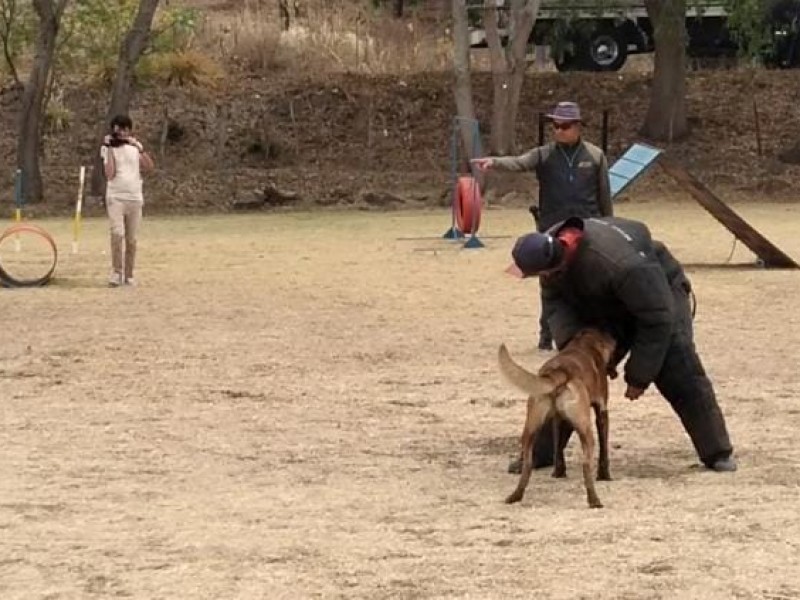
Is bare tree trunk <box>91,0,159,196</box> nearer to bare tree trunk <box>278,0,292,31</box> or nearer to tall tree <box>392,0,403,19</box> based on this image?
bare tree trunk <box>278,0,292,31</box>

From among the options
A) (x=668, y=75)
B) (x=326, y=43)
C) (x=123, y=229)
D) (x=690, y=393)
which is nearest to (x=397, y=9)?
(x=326, y=43)

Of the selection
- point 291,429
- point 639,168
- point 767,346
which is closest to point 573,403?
point 291,429

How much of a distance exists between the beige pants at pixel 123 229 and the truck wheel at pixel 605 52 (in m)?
23.2

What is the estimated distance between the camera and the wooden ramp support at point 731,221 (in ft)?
61.1

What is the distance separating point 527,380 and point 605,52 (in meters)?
33.1

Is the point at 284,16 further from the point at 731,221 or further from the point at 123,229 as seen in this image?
the point at 123,229

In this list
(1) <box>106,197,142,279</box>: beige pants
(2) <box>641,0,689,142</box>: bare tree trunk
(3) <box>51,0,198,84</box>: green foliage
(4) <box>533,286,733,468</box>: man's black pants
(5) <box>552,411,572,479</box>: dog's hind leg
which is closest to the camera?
(5) <box>552,411,572,479</box>: dog's hind leg

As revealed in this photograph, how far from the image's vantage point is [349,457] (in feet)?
30.9

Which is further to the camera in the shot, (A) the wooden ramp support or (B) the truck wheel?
(B) the truck wheel

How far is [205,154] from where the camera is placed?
3688 cm

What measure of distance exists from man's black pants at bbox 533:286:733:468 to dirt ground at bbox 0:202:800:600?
0.20m

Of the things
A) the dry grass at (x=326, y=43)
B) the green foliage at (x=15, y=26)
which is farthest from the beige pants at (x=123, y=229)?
the dry grass at (x=326, y=43)

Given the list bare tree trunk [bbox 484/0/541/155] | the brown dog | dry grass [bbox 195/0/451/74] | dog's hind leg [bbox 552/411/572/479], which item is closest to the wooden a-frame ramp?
dog's hind leg [bbox 552/411/572/479]

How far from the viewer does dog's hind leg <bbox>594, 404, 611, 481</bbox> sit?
855 centimetres
